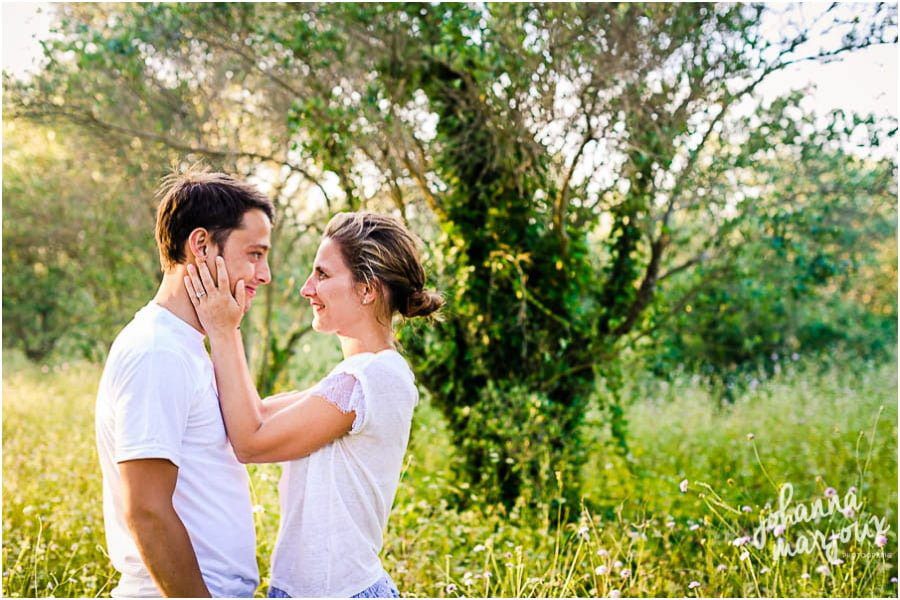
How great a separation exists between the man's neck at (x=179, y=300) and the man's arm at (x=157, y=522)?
1.66 ft

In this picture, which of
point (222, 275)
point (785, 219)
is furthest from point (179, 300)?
point (785, 219)

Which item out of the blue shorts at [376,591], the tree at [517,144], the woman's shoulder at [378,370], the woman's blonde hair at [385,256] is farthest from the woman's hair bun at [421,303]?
the tree at [517,144]

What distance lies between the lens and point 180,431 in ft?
7.75

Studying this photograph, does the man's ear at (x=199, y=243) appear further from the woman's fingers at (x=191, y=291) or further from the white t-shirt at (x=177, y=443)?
the white t-shirt at (x=177, y=443)

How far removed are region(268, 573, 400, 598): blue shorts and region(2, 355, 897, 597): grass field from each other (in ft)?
3.28

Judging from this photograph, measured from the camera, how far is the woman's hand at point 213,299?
102 inches

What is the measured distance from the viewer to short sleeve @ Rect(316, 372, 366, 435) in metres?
2.58

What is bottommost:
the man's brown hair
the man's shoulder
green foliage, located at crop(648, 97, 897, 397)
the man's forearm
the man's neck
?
the man's forearm

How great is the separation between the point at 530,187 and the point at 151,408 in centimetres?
405

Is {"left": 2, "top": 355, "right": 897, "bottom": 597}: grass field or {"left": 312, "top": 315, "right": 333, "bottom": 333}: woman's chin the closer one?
{"left": 312, "top": 315, "right": 333, "bottom": 333}: woman's chin

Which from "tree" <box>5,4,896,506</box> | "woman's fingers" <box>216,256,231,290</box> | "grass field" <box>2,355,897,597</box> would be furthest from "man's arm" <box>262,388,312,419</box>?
"tree" <box>5,4,896,506</box>

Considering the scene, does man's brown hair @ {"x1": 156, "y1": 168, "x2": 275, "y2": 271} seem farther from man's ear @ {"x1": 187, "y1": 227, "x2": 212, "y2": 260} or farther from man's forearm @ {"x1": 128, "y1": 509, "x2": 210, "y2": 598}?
man's forearm @ {"x1": 128, "y1": 509, "x2": 210, "y2": 598}

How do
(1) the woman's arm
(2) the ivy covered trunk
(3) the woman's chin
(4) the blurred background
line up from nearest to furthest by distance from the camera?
(1) the woman's arm, (3) the woman's chin, (4) the blurred background, (2) the ivy covered trunk

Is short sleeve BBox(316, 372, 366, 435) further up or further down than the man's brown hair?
further down
